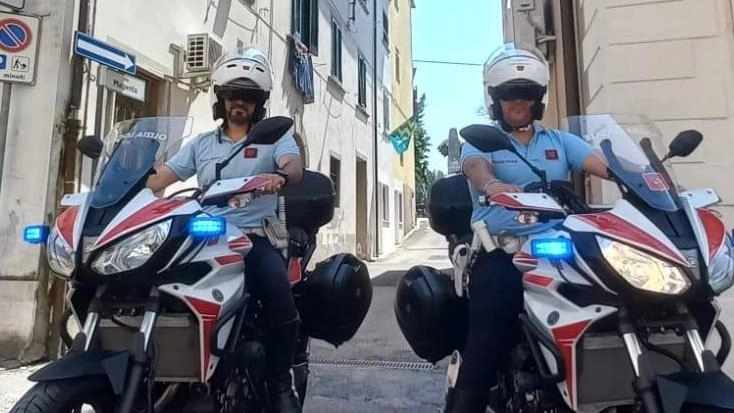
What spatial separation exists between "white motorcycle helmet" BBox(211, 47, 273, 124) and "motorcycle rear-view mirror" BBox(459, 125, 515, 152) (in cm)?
98

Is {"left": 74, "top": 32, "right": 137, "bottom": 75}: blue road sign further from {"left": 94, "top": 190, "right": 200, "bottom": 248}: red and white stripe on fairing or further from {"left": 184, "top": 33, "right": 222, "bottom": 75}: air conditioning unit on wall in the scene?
{"left": 94, "top": 190, "right": 200, "bottom": 248}: red and white stripe on fairing

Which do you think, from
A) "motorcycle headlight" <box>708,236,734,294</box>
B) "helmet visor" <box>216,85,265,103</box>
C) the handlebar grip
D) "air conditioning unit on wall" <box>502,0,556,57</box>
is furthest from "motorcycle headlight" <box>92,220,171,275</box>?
"air conditioning unit on wall" <box>502,0,556,57</box>

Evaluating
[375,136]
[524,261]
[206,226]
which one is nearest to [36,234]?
[206,226]

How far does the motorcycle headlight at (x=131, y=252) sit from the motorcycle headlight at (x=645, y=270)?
4.14 feet

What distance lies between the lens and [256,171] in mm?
Result: 2301

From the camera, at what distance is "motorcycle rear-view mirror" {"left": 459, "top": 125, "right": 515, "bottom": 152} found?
172 cm

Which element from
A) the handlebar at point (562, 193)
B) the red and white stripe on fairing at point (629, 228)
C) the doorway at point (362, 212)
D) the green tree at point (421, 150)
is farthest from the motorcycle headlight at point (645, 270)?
the green tree at point (421, 150)

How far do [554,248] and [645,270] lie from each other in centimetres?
24

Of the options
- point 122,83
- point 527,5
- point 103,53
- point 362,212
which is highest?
point 527,5

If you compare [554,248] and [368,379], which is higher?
[554,248]

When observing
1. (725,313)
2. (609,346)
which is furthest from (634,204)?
(725,313)

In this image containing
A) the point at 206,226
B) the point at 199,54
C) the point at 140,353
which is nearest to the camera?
the point at 140,353

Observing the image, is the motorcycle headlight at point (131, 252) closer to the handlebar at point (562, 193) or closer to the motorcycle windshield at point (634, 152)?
the handlebar at point (562, 193)

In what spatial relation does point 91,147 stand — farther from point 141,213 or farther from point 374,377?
point 374,377
